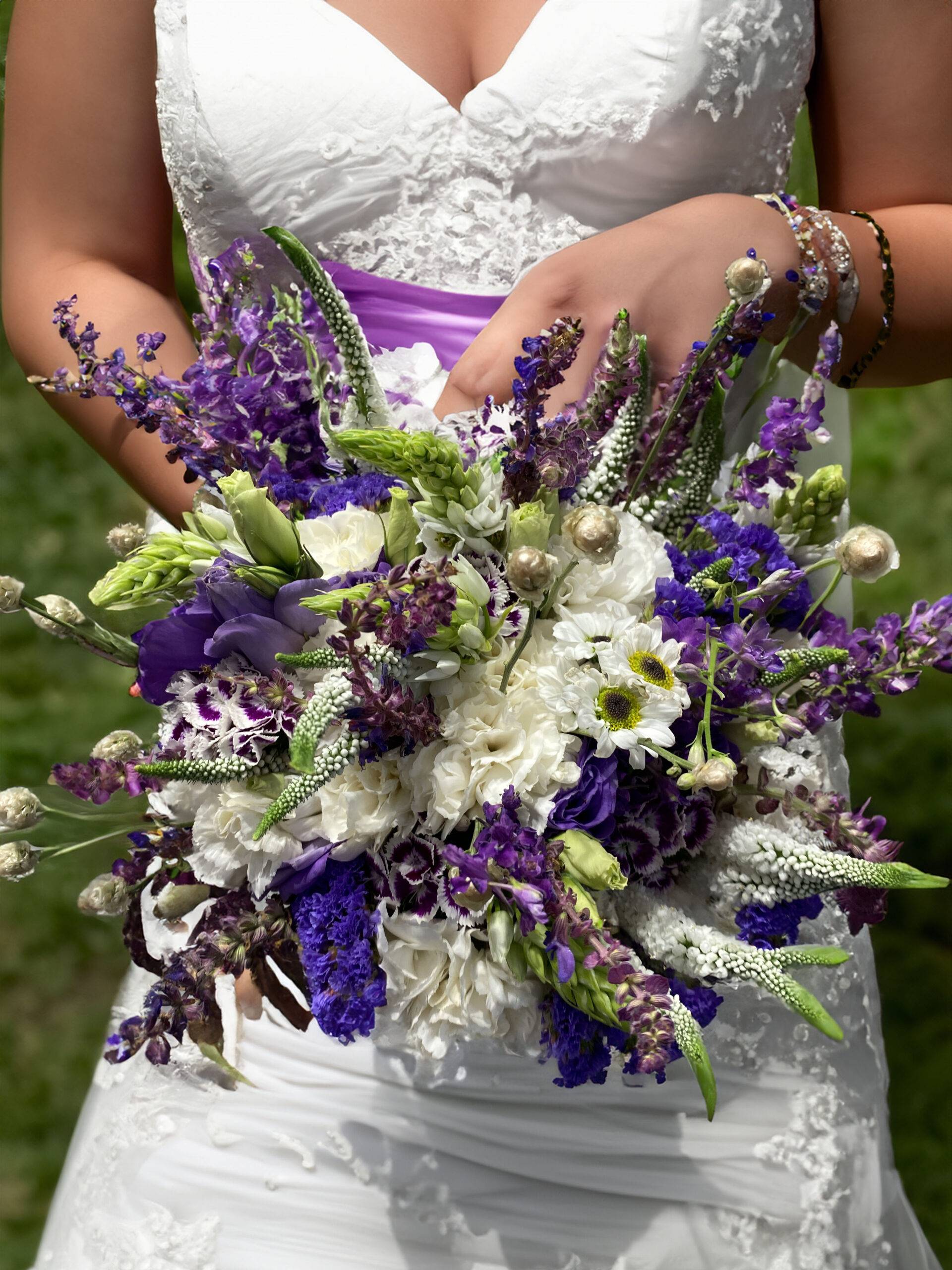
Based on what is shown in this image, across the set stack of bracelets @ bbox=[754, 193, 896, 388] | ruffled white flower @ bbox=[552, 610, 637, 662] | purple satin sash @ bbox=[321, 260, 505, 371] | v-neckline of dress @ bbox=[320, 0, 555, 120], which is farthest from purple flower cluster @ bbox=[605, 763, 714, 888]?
v-neckline of dress @ bbox=[320, 0, 555, 120]

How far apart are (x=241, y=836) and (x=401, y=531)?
0.89 feet

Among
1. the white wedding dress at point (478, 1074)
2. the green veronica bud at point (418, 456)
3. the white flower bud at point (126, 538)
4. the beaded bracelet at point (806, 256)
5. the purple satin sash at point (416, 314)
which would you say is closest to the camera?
the green veronica bud at point (418, 456)

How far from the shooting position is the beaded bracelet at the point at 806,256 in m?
1.14

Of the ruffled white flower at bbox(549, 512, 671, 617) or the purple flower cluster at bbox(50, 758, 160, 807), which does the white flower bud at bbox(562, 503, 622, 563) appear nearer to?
the ruffled white flower at bbox(549, 512, 671, 617)

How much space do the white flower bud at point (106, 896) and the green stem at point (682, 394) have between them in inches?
20.8

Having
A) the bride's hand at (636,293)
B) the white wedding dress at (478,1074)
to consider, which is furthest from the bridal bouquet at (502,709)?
the white wedding dress at (478,1074)

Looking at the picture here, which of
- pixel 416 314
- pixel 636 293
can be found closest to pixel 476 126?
pixel 416 314

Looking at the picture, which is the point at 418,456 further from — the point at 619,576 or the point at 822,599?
the point at 822,599

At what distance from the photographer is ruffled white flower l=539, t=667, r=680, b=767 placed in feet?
2.87

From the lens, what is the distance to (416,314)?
1.42m

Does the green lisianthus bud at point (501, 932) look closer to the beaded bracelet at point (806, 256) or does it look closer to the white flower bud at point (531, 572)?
the white flower bud at point (531, 572)

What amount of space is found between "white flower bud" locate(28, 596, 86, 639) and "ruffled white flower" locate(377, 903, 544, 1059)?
0.35 metres

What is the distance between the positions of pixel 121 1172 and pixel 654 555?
96 cm

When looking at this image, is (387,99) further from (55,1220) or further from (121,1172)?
(55,1220)
